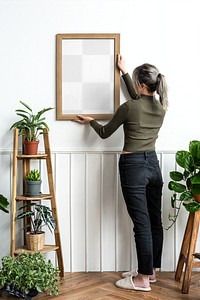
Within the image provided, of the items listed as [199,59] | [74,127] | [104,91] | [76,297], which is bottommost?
[76,297]

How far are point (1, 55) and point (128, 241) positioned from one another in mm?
1617

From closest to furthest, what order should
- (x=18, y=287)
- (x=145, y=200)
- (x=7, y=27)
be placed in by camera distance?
(x=18, y=287) < (x=145, y=200) < (x=7, y=27)

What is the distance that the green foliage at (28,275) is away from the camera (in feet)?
10.1

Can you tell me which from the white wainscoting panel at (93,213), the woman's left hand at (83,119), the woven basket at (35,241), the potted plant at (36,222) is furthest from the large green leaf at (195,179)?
the woven basket at (35,241)

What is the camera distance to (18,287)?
3.10 metres

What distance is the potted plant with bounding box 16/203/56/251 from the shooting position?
11.1ft

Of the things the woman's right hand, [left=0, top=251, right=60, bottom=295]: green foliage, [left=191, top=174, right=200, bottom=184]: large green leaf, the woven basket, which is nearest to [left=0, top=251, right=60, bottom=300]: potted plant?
[left=0, top=251, right=60, bottom=295]: green foliage

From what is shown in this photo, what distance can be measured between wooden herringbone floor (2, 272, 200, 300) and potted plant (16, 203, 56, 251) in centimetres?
33

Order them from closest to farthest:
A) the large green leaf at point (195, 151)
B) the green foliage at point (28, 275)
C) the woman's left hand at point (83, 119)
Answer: the green foliage at point (28, 275) → the large green leaf at point (195, 151) → the woman's left hand at point (83, 119)

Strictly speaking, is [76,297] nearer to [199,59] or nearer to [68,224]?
[68,224]

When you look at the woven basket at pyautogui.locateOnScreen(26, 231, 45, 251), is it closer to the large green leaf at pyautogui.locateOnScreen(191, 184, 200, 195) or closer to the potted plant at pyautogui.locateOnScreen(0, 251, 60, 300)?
the potted plant at pyautogui.locateOnScreen(0, 251, 60, 300)

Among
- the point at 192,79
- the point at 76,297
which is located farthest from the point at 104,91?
the point at 76,297

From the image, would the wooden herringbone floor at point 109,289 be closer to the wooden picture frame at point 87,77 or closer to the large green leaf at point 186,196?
the large green leaf at point 186,196

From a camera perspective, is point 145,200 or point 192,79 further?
point 192,79
